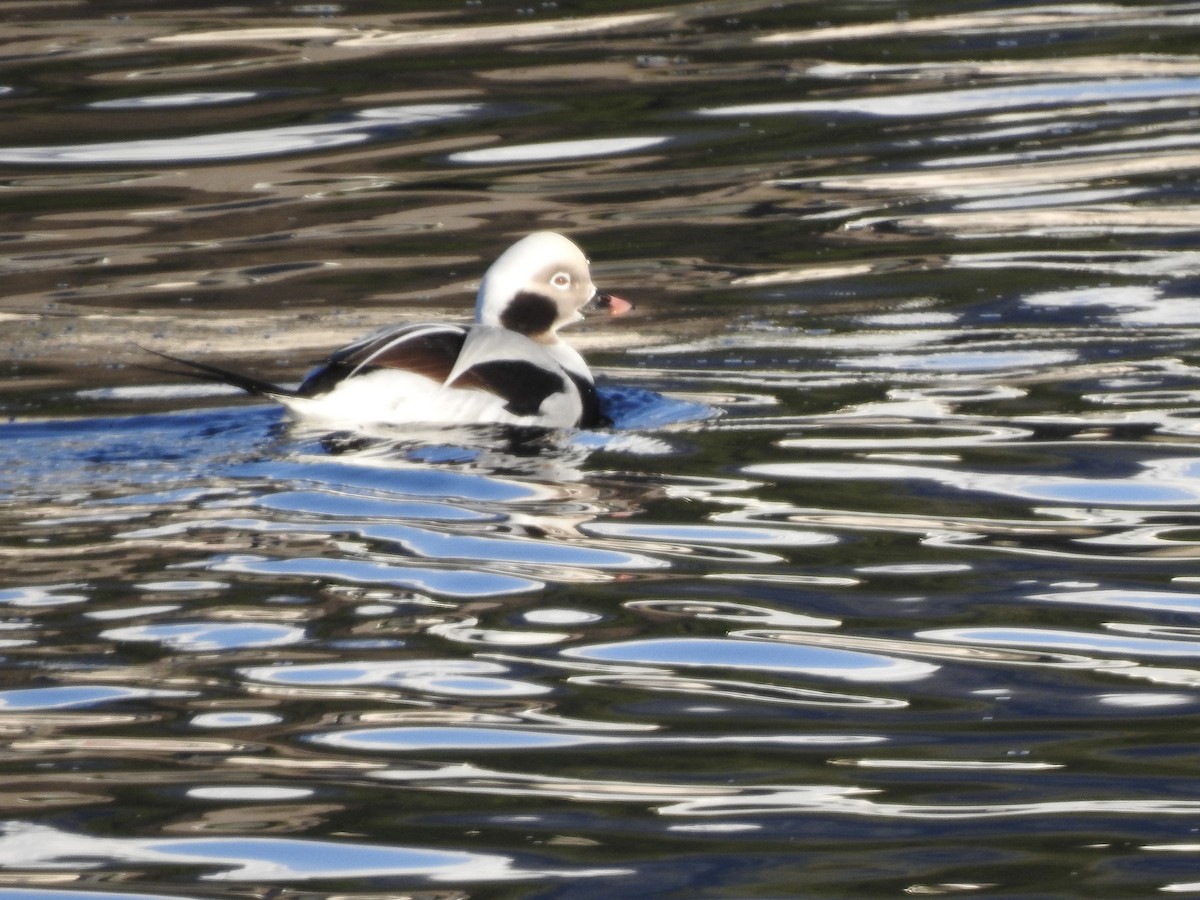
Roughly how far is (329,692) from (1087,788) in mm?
1328

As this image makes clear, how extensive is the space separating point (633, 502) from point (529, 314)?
1.88 metres

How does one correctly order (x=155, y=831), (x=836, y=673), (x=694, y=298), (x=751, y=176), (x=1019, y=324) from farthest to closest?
(x=751, y=176)
(x=694, y=298)
(x=1019, y=324)
(x=836, y=673)
(x=155, y=831)

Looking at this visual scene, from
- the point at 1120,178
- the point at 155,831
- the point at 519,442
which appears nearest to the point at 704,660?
the point at 155,831

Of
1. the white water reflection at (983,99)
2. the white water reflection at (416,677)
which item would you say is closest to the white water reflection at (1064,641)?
the white water reflection at (416,677)

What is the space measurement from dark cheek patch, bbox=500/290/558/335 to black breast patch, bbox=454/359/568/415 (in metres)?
0.69

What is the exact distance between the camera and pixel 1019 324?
7570mm

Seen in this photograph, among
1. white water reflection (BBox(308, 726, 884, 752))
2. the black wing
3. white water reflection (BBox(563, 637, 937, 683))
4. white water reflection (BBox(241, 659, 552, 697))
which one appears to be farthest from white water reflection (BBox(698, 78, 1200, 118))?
white water reflection (BBox(308, 726, 884, 752))

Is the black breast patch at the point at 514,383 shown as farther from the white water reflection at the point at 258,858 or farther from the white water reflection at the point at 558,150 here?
the white water reflection at the point at 558,150

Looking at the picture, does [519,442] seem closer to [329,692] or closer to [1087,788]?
[329,692]

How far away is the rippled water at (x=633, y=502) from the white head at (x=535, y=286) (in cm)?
30

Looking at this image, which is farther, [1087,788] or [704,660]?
[704,660]

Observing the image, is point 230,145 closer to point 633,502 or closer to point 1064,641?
point 633,502

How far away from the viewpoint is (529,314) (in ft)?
23.4

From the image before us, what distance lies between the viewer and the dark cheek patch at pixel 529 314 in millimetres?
7121
